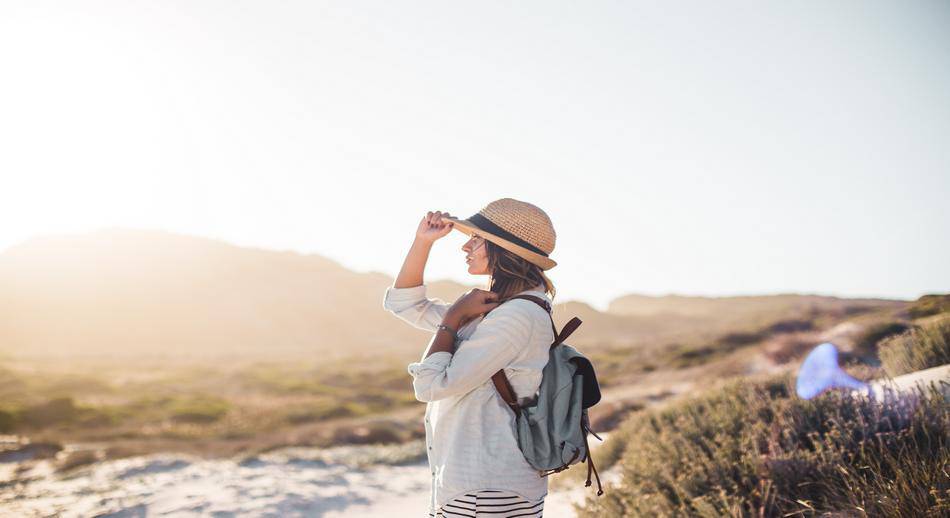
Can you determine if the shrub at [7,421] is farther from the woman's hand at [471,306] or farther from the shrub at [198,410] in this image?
the woman's hand at [471,306]

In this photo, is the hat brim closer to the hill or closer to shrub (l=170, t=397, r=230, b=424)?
shrub (l=170, t=397, r=230, b=424)

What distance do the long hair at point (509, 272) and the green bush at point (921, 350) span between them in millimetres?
5612

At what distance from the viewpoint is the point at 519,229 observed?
250 centimetres

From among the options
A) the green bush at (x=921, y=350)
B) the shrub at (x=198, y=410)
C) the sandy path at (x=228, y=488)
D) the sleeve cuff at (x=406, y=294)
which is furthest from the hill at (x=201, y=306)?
the sleeve cuff at (x=406, y=294)

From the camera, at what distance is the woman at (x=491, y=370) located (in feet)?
6.97

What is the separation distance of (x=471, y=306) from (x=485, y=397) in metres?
0.39

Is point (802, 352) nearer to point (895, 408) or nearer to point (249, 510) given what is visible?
point (895, 408)

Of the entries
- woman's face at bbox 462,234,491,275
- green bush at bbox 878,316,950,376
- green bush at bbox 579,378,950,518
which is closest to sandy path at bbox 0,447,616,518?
green bush at bbox 579,378,950,518

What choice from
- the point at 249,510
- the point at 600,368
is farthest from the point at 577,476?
the point at 600,368

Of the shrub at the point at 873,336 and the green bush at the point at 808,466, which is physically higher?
the green bush at the point at 808,466

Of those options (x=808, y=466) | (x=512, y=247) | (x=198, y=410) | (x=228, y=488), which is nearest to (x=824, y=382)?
(x=808, y=466)

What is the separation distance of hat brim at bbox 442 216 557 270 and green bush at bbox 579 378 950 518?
7.47 feet

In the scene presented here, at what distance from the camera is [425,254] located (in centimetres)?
277

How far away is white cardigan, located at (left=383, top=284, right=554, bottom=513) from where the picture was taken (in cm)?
210
